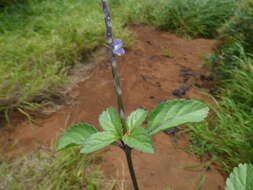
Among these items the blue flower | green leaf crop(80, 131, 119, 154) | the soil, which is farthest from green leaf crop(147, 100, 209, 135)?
the soil

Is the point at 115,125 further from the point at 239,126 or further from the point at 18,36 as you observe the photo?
the point at 18,36

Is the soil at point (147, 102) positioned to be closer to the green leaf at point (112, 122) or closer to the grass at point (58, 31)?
the grass at point (58, 31)

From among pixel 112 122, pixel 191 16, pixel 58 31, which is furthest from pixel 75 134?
pixel 191 16

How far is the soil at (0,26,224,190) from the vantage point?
133 centimetres

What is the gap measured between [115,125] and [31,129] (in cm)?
126

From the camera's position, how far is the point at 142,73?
7.55ft

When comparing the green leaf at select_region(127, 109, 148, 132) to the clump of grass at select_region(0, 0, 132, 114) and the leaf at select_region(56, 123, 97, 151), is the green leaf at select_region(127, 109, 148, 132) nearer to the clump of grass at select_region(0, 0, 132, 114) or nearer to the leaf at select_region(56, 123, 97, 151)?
the leaf at select_region(56, 123, 97, 151)

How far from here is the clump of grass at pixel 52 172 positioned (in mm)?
1308

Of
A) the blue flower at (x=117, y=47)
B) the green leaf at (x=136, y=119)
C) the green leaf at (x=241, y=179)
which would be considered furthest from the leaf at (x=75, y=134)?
the green leaf at (x=241, y=179)

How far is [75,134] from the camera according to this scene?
740 millimetres

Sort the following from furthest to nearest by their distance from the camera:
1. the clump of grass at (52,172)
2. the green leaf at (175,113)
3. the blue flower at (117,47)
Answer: the clump of grass at (52,172)
the green leaf at (175,113)
the blue flower at (117,47)

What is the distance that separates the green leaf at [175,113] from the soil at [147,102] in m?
0.69

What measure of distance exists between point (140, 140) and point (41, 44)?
2183mm

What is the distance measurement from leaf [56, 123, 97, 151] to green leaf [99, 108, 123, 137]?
0.16ft
